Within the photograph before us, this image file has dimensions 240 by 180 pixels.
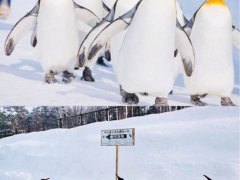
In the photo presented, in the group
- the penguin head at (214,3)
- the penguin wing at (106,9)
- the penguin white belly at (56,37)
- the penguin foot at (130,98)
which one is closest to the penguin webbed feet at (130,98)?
the penguin foot at (130,98)

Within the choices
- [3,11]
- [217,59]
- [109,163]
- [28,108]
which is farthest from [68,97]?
[217,59]

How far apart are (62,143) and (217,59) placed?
2.27 feet

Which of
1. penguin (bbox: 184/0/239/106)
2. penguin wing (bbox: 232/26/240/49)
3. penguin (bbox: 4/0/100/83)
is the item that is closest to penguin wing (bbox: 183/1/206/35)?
penguin (bbox: 184/0/239/106)

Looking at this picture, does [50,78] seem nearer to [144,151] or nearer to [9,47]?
[9,47]

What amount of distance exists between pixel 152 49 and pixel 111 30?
6.9 inches

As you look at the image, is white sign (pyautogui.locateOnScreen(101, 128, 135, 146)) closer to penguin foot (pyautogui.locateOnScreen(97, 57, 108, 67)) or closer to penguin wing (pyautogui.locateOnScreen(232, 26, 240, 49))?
penguin foot (pyautogui.locateOnScreen(97, 57, 108, 67))

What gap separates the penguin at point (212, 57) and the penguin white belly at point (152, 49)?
124 millimetres

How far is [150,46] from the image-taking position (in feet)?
7.45

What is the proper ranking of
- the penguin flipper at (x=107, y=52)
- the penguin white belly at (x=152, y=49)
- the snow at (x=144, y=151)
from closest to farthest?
the snow at (x=144, y=151), the penguin white belly at (x=152, y=49), the penguin flipper at (x=107, y=52)

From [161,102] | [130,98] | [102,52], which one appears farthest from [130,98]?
[102,52]

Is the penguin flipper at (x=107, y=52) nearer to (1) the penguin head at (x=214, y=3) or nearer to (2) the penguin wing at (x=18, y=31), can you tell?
(2) the penguin wing at (x=18, y=31)

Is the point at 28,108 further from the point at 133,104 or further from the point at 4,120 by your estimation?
the point at 133,104

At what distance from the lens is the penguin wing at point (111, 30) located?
89.4 inches

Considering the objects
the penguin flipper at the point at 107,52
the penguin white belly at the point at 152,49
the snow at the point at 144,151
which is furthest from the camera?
the penguin flipper at the point at 107,52
